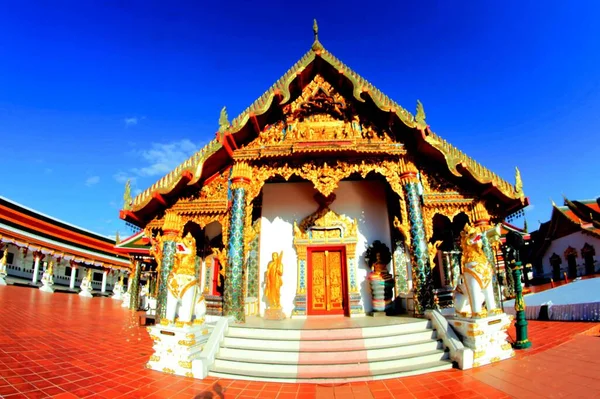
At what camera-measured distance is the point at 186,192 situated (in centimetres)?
688

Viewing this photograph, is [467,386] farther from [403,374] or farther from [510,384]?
[403,374]

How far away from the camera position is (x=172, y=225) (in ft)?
22.3

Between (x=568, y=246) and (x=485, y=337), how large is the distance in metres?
21.2

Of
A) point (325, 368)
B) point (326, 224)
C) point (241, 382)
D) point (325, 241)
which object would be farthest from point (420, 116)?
point (241, 382)

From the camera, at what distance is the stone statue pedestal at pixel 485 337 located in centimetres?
454

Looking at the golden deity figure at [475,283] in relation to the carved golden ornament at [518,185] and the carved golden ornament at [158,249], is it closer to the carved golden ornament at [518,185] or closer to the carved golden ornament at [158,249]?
Result: the carved golden ornament at [518,185]

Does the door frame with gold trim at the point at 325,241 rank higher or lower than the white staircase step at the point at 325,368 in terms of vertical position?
higher

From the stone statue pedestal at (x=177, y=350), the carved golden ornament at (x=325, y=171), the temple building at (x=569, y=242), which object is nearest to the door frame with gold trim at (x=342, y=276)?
the carved golden ornament at (x=325, y=171)

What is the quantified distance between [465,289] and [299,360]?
2960mm

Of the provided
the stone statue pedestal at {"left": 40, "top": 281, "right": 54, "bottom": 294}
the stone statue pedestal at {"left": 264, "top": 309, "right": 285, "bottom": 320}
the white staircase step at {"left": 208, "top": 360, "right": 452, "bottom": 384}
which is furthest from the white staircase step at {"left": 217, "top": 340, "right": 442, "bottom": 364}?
the stone statue pedestal at {"left": 40, "top": 281, "right": 54, "bottom": 294}

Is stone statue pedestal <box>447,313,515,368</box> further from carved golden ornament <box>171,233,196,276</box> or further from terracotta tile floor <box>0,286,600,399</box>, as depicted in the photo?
carved golden ornament <box>171,233,196,276</box>

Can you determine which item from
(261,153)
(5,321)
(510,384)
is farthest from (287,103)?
(5,321)

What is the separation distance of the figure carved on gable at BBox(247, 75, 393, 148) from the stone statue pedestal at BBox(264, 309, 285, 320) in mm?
4008

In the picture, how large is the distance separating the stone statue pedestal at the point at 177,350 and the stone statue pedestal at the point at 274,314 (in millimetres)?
2632
